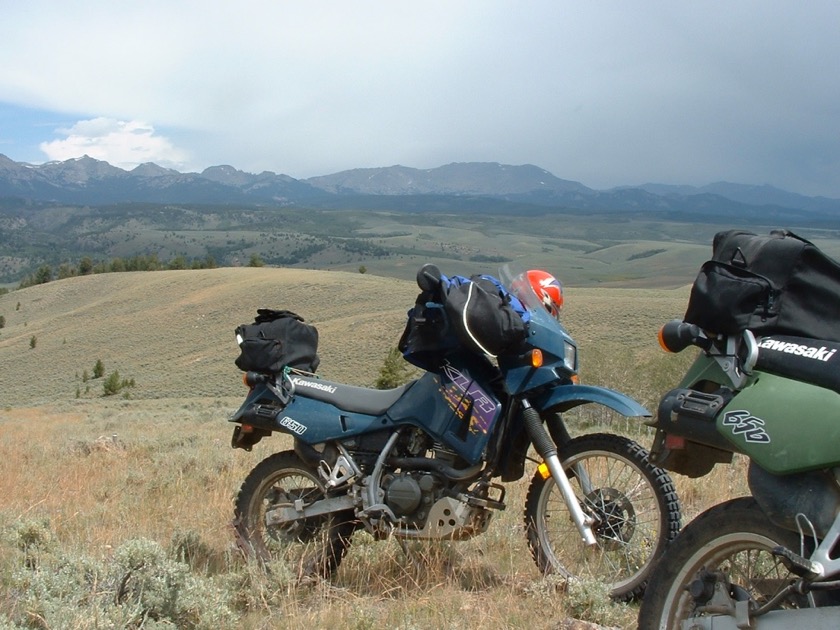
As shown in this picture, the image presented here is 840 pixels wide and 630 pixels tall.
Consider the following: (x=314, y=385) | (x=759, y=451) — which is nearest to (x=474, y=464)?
(x=314, y=385)

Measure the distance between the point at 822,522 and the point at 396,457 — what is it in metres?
2.44

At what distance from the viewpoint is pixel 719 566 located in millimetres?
2811

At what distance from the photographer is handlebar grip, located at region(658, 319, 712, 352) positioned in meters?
2.97

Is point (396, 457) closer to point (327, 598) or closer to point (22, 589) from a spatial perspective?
point (327, 598)

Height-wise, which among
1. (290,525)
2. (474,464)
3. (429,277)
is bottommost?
(290,525)

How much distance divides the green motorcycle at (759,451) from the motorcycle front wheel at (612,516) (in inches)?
36.7

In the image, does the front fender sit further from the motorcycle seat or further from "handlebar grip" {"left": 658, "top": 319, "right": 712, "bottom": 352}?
"handlebar grip" {"left": 658, "top": 319, "right": 712, "bottom": 352}

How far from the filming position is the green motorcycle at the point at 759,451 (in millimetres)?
2477

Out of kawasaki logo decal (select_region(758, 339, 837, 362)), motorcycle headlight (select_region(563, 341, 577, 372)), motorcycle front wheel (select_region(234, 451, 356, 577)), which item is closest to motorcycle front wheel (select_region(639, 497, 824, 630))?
kawasaki logo decal (select_region(758, 339, 837, 362))

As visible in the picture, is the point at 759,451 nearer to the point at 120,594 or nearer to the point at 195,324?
the point at 120,594

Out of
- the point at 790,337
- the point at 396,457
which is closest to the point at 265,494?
the point at 396,457

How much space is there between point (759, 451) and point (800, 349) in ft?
1.17

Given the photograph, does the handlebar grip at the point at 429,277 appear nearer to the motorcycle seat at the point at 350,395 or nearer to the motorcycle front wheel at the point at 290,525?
the motorcycle seat at the point at 350,395

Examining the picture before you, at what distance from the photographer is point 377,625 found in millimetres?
3615
